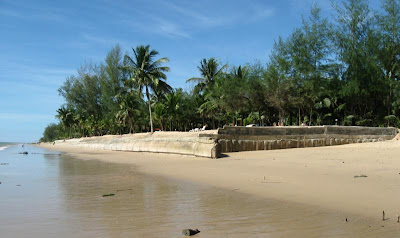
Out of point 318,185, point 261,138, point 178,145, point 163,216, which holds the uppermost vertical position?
point 261,138

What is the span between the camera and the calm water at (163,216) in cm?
406

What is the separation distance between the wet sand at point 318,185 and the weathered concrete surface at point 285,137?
6.66 feet

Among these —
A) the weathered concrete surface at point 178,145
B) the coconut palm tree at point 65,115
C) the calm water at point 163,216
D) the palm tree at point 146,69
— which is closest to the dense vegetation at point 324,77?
the palm tree at point 146,69

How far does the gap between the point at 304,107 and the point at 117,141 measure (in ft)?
54.7

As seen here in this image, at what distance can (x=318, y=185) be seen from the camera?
691cm

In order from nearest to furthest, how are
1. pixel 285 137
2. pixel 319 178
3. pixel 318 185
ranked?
pixel 318 185
pixel 319 178
pixel 285 137

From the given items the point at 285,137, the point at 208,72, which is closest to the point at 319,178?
the point at 285,137

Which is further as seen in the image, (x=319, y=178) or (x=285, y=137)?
(x=285, y=137)

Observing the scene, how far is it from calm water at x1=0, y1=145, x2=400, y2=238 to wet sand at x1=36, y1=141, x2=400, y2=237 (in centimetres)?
4

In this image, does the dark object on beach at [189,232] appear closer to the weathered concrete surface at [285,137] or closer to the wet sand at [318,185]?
the wet sand at [318,185]

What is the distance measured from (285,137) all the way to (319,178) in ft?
26.9

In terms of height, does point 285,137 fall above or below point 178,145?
above

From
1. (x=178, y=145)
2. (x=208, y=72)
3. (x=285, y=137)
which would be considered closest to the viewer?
(x=285, y=137)

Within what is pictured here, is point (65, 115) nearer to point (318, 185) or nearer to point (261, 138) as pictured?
point (261, 138)
